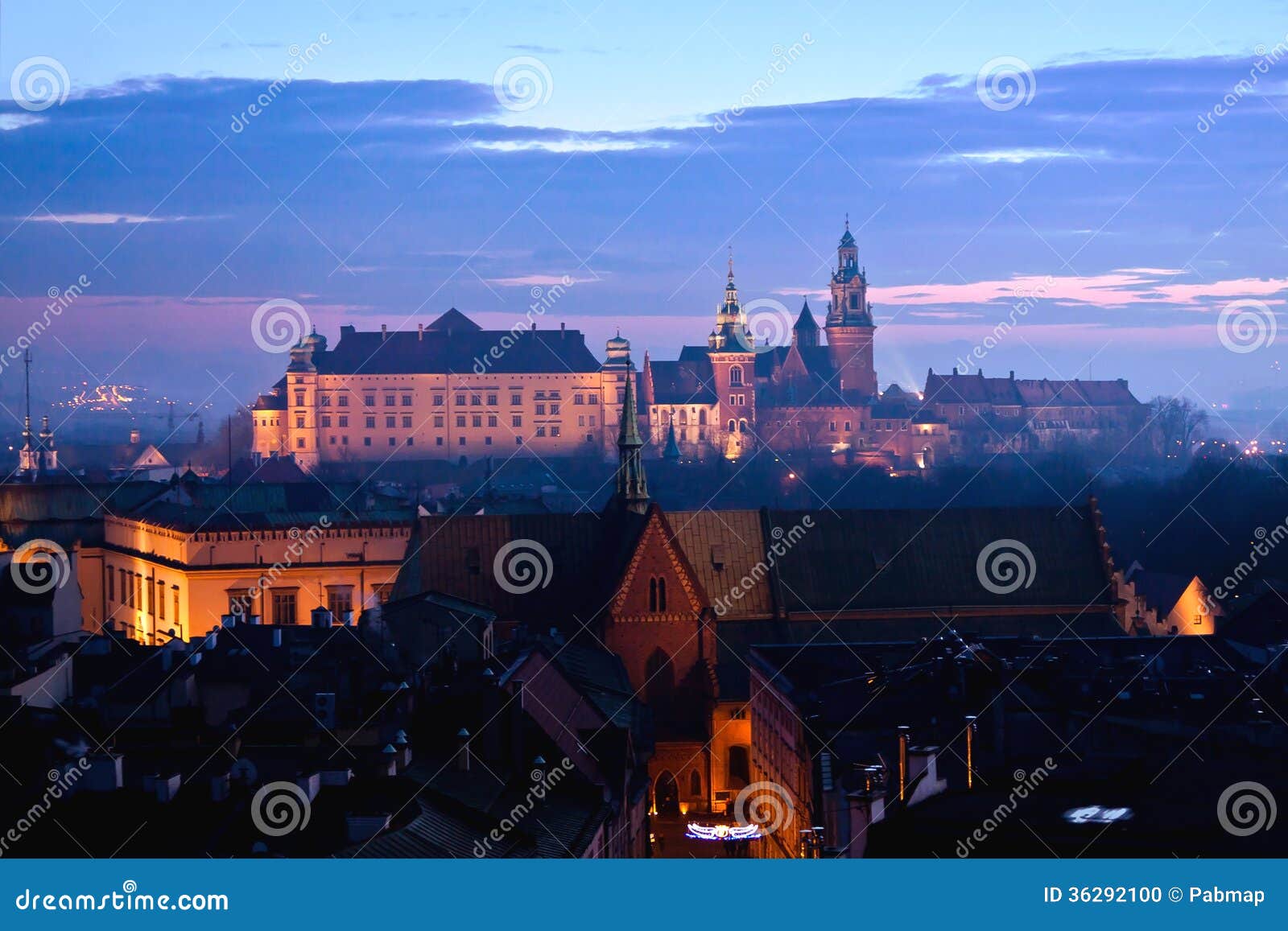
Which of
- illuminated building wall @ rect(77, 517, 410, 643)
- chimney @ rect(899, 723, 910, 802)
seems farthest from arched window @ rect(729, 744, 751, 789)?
chimney @ rect(899, 723, 910, 802)

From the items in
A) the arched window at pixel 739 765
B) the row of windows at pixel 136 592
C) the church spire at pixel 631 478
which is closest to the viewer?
the arched window at pixel 739 765

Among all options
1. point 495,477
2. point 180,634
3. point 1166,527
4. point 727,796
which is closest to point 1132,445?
point 495,477

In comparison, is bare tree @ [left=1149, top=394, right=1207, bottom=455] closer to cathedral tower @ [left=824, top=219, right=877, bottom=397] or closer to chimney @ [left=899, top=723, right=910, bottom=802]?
cathedral tower @ [left=824, top=219, right=877, bottom=397]

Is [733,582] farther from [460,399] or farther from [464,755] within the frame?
[460,399]

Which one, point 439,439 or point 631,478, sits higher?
point 439,439

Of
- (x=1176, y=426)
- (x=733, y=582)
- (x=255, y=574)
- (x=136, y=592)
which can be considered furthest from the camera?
(x=1176, y=426)

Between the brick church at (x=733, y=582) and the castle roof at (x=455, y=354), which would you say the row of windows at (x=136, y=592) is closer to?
the brick church at (x=733, y=582)

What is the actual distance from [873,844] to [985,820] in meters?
1.11

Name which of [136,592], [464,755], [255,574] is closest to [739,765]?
[464,755]

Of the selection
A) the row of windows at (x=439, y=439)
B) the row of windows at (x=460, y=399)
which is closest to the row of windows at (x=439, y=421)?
the row of windows at (x=460, y=399)

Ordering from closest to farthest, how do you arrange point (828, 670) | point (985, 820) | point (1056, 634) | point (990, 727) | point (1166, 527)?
point (985, 820) < point (990, 727) < point (828, 670) < point (1056, 634) < point (1166, 527)

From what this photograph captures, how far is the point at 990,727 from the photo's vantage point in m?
20.8

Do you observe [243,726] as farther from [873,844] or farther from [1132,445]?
[1132,445]

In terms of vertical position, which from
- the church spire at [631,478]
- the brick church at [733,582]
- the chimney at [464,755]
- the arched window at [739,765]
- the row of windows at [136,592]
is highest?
the row of windows at [136,592]
